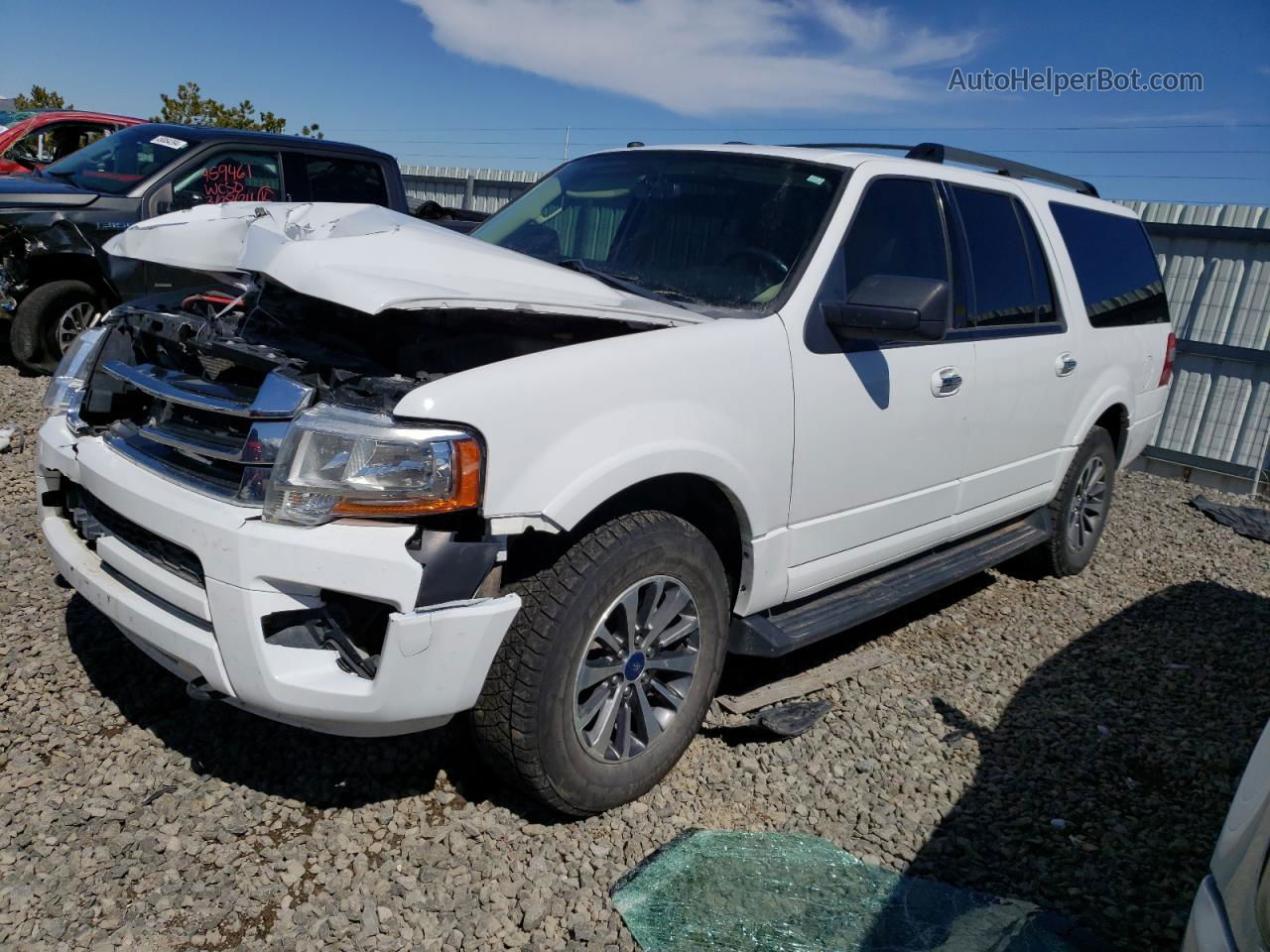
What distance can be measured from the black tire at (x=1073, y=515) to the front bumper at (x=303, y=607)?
3.75 metres

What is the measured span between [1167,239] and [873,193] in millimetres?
6938

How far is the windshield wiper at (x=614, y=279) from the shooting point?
3.36 meters

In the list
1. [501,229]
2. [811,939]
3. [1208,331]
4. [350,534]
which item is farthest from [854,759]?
[1208,331]

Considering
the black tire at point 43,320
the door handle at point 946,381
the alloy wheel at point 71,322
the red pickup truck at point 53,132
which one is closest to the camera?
the door handle at point 946,381

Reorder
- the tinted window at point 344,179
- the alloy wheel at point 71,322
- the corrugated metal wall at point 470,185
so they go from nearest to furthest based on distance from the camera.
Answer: the alloy wheel at point 71,322, the tinted window at point 344,179, the corrugated metal wall at point 470,185

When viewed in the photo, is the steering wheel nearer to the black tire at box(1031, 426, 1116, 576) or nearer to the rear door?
the rear door

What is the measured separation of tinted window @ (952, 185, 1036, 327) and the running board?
1.03 m

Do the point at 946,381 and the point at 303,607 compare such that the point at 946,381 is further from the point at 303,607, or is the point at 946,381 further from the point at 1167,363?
the point at 1167,363

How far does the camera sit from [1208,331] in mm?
8844

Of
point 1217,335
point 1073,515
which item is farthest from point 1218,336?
point 1073,515

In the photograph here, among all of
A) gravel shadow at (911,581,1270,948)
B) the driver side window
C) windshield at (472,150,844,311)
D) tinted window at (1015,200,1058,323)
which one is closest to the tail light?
gravel shadow at (911,581,1270,948)

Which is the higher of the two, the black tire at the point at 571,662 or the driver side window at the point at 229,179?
the driver side window at the point at 229,179

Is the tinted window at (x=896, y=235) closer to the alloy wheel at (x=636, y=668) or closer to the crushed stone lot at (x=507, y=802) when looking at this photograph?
the alloy wheel at (x=636, y=668)

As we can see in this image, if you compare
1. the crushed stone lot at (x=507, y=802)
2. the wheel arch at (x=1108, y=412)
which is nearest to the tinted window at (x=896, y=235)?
the wheel arch at (x=1108, y=412)
